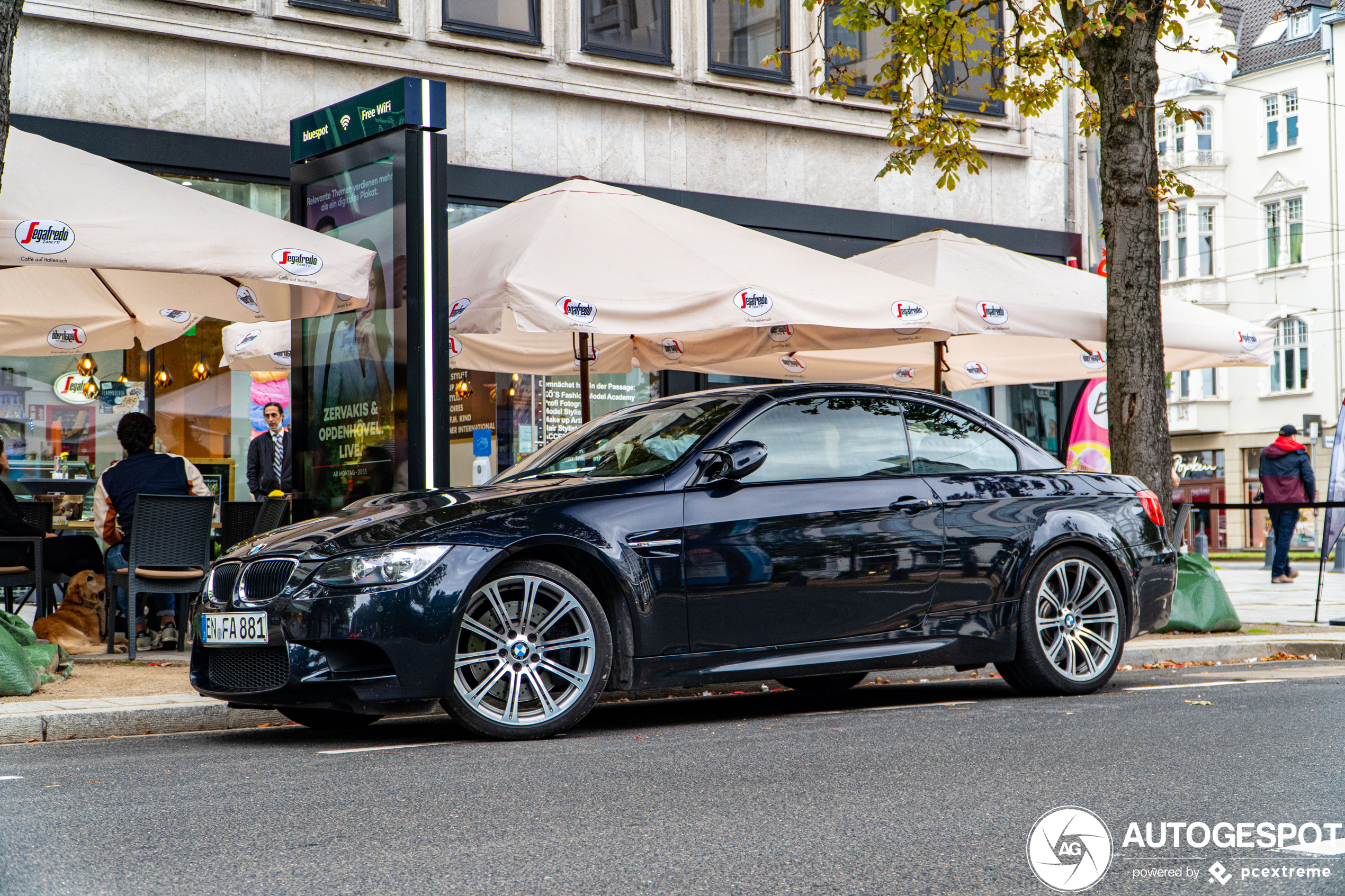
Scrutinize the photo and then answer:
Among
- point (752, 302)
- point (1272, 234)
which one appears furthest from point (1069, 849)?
point (1272, 234)

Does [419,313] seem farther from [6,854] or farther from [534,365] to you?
[6,854]

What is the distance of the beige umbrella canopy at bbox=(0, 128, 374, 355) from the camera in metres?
7.96

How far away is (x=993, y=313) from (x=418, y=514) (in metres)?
6.01

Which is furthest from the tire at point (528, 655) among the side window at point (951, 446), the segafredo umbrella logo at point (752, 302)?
the segafredo umbrella logo at point (752, 302)

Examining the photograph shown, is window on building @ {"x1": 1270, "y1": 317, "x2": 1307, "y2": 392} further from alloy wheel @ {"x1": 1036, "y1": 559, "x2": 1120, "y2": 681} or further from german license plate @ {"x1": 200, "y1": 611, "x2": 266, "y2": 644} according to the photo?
german license plate @ {"x1": 200, "y1": 611, "x2": 266, "y2": 644}

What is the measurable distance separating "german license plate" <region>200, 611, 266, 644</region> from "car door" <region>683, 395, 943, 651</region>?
5.92ft

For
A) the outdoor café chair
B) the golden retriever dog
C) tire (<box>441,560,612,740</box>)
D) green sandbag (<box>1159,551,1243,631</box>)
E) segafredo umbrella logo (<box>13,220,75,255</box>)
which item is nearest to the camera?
tire (<box>441,560,612,740</box>)

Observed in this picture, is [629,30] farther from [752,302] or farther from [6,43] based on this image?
[6,43]

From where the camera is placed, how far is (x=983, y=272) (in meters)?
11.9

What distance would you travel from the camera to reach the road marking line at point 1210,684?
821 cm

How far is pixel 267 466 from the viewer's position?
13953mm

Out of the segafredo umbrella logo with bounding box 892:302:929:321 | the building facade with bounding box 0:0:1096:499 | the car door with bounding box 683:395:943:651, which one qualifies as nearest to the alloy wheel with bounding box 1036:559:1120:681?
the car door with bounding box 683:395:943:651

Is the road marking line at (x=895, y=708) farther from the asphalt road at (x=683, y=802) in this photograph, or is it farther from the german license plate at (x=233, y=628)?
the german license plate at (x=233, y=628)

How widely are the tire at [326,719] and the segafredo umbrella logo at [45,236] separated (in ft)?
9.29
